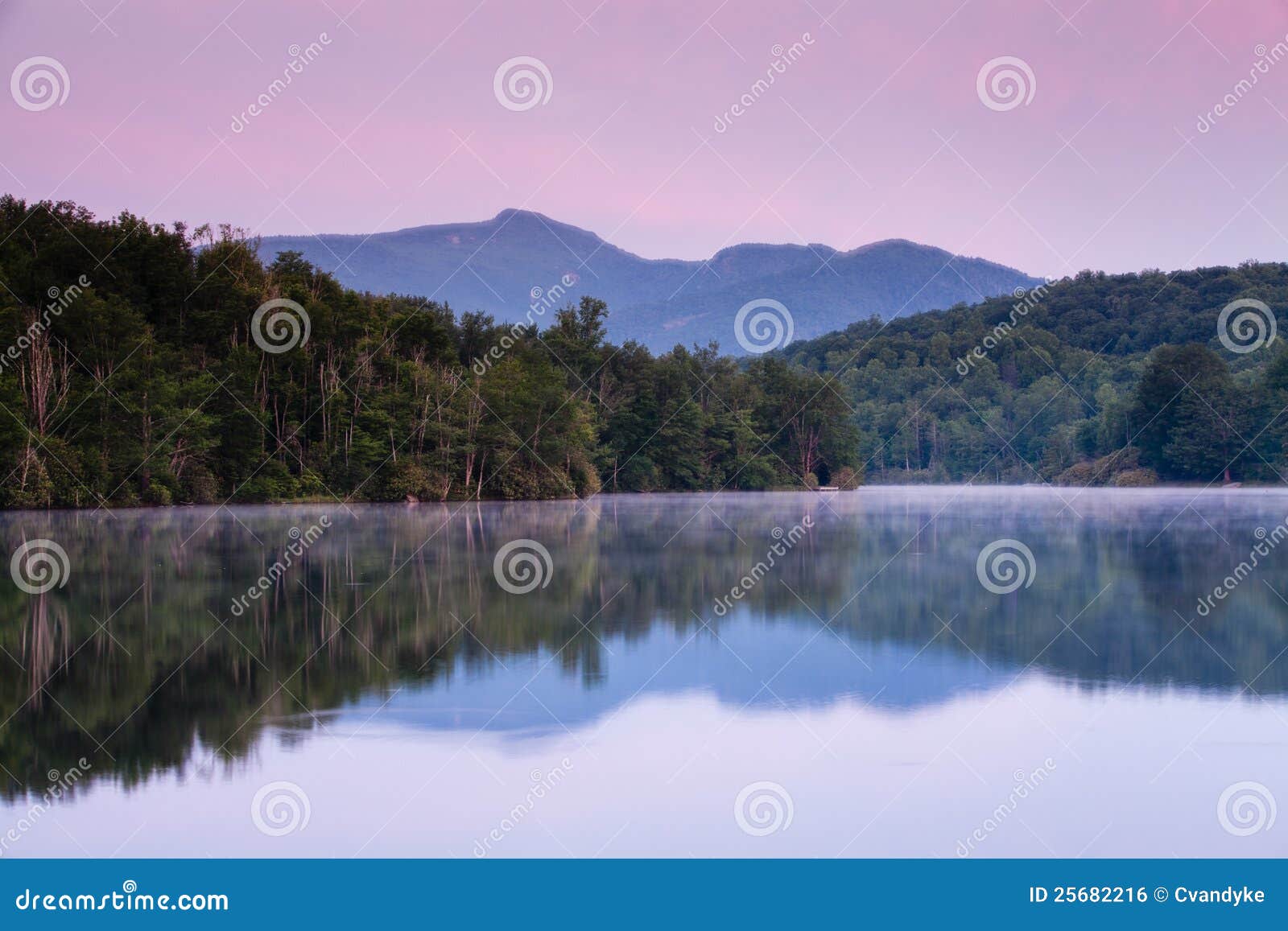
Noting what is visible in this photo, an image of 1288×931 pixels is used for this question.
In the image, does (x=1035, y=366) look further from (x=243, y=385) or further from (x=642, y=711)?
(x=642, y=711)

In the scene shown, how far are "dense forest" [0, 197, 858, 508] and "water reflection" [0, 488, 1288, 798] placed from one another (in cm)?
1605

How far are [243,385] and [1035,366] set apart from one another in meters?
72.8

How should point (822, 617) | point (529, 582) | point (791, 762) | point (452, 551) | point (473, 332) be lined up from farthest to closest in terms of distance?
point (473, 332) < point (452, 551) < point (529, 582) < point (822, 617) < point (791, 762)

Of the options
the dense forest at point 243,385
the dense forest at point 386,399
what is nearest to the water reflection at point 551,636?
the dense forest at point 243,385

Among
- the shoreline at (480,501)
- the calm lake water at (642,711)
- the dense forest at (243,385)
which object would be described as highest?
the dense forest at (243,385)

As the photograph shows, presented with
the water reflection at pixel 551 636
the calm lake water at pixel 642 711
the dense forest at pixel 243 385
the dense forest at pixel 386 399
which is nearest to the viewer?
the calm lake water at pixel 642 711

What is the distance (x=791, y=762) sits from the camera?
248 inches

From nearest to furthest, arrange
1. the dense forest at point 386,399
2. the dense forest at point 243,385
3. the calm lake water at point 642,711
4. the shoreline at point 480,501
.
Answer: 1. the calm lake water at point 642,711
2. the dense forest at point 243,385
3. the shoreline at point 480,501
4. the dense forest at point 386,399

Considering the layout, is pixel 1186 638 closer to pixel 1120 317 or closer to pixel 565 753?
pixel 565 753

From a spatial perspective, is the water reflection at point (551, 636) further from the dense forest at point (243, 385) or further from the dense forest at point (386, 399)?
the dense forest at point (386, 399)

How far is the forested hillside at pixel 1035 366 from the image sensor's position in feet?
272

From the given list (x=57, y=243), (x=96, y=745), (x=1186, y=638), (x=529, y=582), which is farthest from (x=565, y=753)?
(x=57, y=243)

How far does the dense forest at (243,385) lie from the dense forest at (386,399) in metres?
0.09

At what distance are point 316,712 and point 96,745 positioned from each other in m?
1.27
